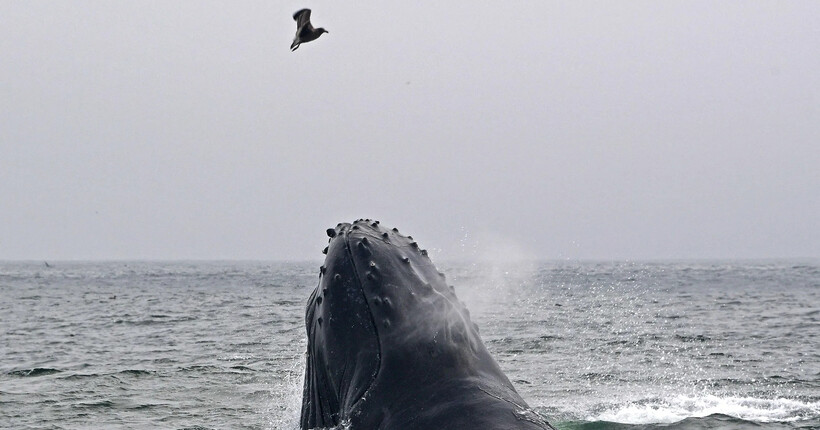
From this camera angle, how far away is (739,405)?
34.9ft

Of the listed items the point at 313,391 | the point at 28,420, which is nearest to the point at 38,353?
the point at 28,420

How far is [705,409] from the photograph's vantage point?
10.2 meters

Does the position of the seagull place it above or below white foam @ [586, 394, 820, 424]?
above

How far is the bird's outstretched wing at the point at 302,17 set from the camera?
9829mm

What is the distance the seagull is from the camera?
9.52m

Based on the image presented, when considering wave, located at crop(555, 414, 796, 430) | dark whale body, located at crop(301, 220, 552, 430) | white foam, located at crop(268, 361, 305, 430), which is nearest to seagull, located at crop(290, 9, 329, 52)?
white foam, located at crop(268, 361, 305, 430)

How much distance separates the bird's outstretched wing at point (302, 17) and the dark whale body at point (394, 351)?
570 cm

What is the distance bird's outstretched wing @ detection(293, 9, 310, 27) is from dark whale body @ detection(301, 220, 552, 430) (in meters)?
5.70

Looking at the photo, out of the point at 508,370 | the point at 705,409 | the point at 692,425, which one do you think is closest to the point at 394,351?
the point at 692,425

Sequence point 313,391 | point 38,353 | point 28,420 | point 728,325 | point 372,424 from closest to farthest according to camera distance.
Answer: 1. point 372,424
2. point 313,391
3. point 28,420
4. point 38,353
5. point 728,325

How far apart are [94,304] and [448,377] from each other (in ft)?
128

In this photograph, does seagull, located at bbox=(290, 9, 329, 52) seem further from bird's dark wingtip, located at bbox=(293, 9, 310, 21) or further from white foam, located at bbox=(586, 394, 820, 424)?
white foam, located at bbox=(586, 394, 820, 424)

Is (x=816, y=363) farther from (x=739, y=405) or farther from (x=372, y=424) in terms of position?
(x=372, y=424)

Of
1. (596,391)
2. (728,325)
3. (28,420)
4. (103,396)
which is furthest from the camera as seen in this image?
(728,325)
